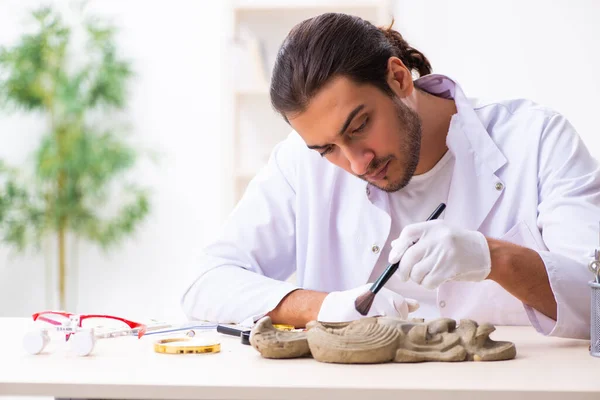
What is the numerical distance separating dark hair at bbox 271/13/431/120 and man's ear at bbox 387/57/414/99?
0.05ft

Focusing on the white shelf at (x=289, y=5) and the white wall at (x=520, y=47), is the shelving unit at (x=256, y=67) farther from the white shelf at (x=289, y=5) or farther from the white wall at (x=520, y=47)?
the white wall at (x=520, y=47)

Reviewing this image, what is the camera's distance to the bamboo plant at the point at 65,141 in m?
3.57

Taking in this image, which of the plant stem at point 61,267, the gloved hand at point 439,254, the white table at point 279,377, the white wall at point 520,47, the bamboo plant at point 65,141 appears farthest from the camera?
the plant stem at point 61,267

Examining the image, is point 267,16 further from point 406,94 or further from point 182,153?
point 406,94

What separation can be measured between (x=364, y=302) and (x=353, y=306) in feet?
0.07

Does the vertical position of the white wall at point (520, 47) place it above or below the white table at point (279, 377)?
above

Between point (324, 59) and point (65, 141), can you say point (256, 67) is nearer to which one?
point (65, 141)

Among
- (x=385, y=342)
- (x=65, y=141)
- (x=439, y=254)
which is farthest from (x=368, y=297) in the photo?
(x=65, y=141)

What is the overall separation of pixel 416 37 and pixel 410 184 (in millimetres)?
1804

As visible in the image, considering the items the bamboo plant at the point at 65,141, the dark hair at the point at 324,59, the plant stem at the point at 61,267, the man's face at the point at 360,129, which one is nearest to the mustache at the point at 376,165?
the man's face at the point at 360,129

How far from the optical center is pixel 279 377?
0.94 m

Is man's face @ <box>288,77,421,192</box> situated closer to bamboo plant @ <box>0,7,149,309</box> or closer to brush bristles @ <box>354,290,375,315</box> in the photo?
brush bristles @ <box>354,290,375,315</box>

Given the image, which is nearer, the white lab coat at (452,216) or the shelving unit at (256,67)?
the white lab coat at (452,216)

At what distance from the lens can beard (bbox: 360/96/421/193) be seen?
1580mm
